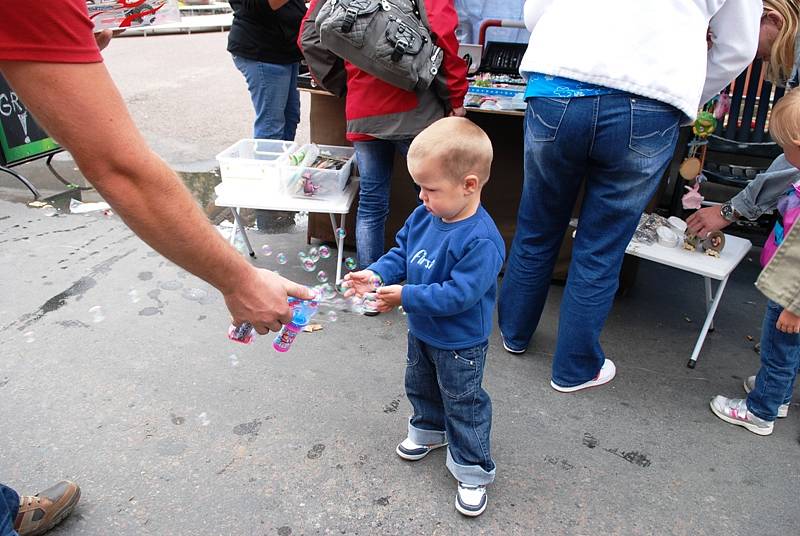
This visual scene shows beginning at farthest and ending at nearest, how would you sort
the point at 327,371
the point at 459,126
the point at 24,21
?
1. the point at 327,371
2. the point at 459,126
3. the point at 24,21

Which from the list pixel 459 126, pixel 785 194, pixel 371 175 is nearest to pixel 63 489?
pixel 459 126

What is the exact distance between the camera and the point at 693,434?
2.57 m

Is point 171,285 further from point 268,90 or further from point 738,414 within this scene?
point 738,414

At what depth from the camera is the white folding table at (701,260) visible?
9.34ft

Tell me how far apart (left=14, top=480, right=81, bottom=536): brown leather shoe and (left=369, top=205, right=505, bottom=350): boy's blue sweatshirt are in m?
1.31

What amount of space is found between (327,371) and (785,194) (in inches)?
83.9

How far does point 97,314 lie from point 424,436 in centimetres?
201

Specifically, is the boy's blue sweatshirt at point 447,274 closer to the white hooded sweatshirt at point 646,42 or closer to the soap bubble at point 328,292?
the white hooded sweatshirt at point 646,42

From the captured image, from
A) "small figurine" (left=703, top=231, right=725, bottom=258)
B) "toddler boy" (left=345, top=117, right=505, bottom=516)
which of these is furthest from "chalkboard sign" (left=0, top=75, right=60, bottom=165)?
"small figurine" (left=703, top=231, right=725, bottom=258)

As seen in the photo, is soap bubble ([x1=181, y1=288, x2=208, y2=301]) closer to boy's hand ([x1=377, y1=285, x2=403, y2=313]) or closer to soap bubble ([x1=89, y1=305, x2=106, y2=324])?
soap bubble ([x1=89, y1=305, x2=106, y2=324])

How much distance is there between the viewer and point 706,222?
2.90 meters

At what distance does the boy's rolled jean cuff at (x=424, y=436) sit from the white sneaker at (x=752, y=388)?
1.39 metres

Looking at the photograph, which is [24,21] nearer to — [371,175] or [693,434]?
[371,175]

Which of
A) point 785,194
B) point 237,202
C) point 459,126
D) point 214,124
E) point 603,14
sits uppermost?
point 603,14
